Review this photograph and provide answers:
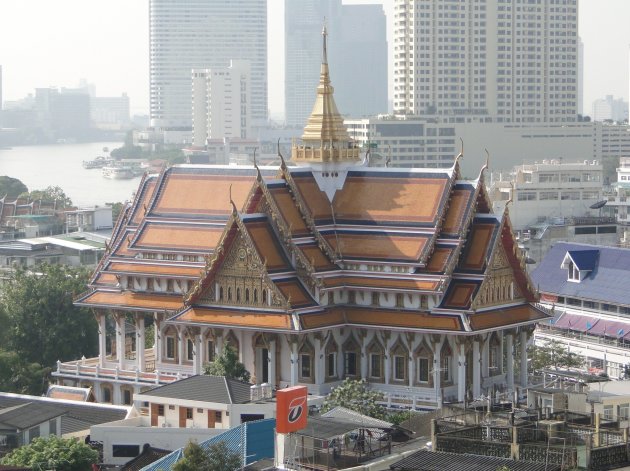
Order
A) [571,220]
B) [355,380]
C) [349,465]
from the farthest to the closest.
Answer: [571,220]
[355,380]
[349,465]

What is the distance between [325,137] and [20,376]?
48.0 ft

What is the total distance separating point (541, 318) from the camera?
250 ft

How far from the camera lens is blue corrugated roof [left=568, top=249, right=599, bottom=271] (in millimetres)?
92188

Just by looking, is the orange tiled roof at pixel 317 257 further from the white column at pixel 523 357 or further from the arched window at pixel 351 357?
the white column at pixel 523 357

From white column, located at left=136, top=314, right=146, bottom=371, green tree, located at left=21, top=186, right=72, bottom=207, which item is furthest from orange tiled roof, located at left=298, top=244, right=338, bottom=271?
green tree, located at left=21, top=186, right=72, bottom=207

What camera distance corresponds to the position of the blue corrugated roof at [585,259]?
92.2 m

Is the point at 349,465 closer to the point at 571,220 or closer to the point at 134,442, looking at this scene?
the point at 134,442

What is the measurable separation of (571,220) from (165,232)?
2263 inches

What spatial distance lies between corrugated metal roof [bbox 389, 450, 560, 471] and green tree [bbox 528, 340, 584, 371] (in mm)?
39341

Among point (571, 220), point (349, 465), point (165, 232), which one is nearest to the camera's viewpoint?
point (349, 465)

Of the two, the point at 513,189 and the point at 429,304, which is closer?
the point at 429,304

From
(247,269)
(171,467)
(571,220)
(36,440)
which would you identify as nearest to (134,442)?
(36,440)

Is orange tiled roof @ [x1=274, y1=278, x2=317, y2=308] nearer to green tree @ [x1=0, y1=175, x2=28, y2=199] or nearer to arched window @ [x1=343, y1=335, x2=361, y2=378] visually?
arched window @ [x1=343, y1=335, x2=361, y2=378]

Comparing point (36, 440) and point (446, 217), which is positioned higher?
point (446, 217)
